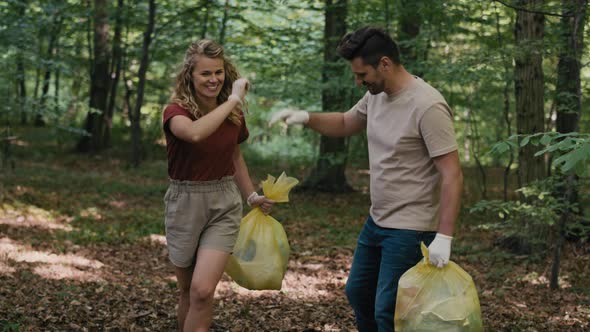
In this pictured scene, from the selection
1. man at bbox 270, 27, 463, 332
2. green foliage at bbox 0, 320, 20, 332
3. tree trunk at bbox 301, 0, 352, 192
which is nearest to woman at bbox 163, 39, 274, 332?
man at bbox 270, 27, 463, 332

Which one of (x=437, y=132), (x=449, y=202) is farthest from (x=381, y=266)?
Answer: (x=437, y=132)

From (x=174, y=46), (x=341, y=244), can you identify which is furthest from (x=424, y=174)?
(x=174, y=46)

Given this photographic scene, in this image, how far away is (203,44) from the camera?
344cm

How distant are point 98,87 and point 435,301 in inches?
643

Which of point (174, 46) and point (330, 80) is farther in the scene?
point (174, 46)

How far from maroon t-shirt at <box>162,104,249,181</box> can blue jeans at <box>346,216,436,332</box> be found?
35.3 inches

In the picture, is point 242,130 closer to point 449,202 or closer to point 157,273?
point 449,202

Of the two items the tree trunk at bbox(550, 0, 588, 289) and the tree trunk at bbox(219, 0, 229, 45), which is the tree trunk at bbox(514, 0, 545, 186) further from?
the tree trunk at bbox(219, 0, 229, 45)

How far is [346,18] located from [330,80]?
1.66 meters

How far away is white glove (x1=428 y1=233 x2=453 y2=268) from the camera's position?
2.88m

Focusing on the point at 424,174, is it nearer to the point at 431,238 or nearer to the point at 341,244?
the point at 431,238

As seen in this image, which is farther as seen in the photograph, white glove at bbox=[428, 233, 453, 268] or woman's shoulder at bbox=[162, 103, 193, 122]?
woman's shoulder at bbox=[162, 103, 193, 122]

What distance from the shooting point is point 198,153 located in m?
3.36

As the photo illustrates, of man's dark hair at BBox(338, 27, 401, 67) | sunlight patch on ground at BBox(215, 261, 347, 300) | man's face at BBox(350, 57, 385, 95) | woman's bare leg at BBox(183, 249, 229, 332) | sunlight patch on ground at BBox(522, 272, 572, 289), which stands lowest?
sunlight patch on ground at BBox(215, 261, 347, 300)
